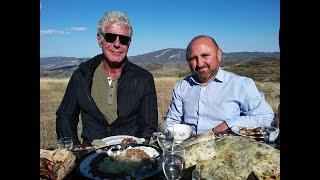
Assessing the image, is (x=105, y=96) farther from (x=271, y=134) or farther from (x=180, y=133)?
(x=271, y=134)

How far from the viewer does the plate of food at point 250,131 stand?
3.17 meters

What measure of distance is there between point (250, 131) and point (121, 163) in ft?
4.80

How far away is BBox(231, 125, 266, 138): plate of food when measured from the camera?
125 inches

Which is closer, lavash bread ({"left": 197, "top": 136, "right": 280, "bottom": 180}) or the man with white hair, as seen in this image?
lavash bread ({"left": 197, "top": 136, "right": 280, "bottom": 180})

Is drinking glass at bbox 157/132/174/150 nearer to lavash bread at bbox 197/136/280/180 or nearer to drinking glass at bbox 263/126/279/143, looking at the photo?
lavash bread at bbox 197/136/280/180

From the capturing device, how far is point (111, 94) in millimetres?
4816

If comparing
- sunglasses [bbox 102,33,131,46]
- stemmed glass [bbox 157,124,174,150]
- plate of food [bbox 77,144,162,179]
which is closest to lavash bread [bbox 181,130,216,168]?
plate of food [bbox 77,144,162,179]

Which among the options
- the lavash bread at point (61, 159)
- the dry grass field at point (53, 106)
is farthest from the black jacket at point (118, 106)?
the dry grass field at point (53, 106)

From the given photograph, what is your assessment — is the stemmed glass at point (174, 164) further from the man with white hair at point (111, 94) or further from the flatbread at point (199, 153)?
the man with white hair at point (111, 94)

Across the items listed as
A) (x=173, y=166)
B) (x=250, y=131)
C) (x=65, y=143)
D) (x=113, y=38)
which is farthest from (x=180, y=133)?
(x=113, y=38)
